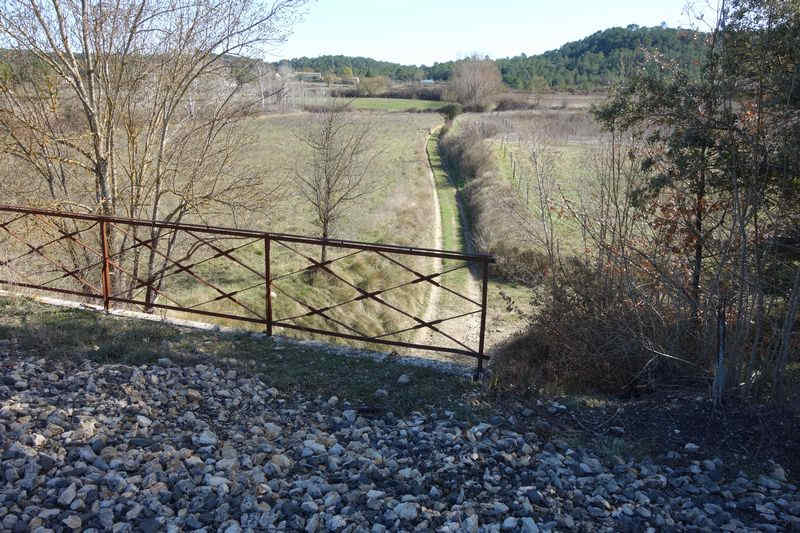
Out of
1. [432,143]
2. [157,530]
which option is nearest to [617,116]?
[157,530]

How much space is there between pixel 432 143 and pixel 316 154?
28860 mm

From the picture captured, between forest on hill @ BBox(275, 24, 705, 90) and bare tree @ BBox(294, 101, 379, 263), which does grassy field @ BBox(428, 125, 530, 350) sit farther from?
bare tree @ BBox(294, 101, 379, 263)

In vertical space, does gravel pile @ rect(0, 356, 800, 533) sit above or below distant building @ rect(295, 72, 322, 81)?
Result: below

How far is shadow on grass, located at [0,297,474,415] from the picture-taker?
5098mm

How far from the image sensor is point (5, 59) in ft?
31.2

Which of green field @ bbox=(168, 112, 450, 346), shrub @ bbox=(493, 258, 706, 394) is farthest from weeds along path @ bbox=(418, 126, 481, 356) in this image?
shrub @ bbox=(493, 258, 706, 394)

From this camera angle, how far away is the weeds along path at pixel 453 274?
14.4 metres

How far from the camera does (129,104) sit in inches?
403

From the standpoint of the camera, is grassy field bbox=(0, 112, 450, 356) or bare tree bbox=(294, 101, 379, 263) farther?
bare tree bbox=(294, 101, 379, 263)

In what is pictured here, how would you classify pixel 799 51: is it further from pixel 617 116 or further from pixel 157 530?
pixel 157 530

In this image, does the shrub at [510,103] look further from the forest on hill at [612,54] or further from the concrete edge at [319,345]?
the concrete edge at [319,345]

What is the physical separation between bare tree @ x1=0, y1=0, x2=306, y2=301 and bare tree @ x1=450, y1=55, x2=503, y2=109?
1862 inches

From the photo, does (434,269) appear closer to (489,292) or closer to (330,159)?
(489,292)

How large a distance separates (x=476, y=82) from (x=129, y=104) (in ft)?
176
